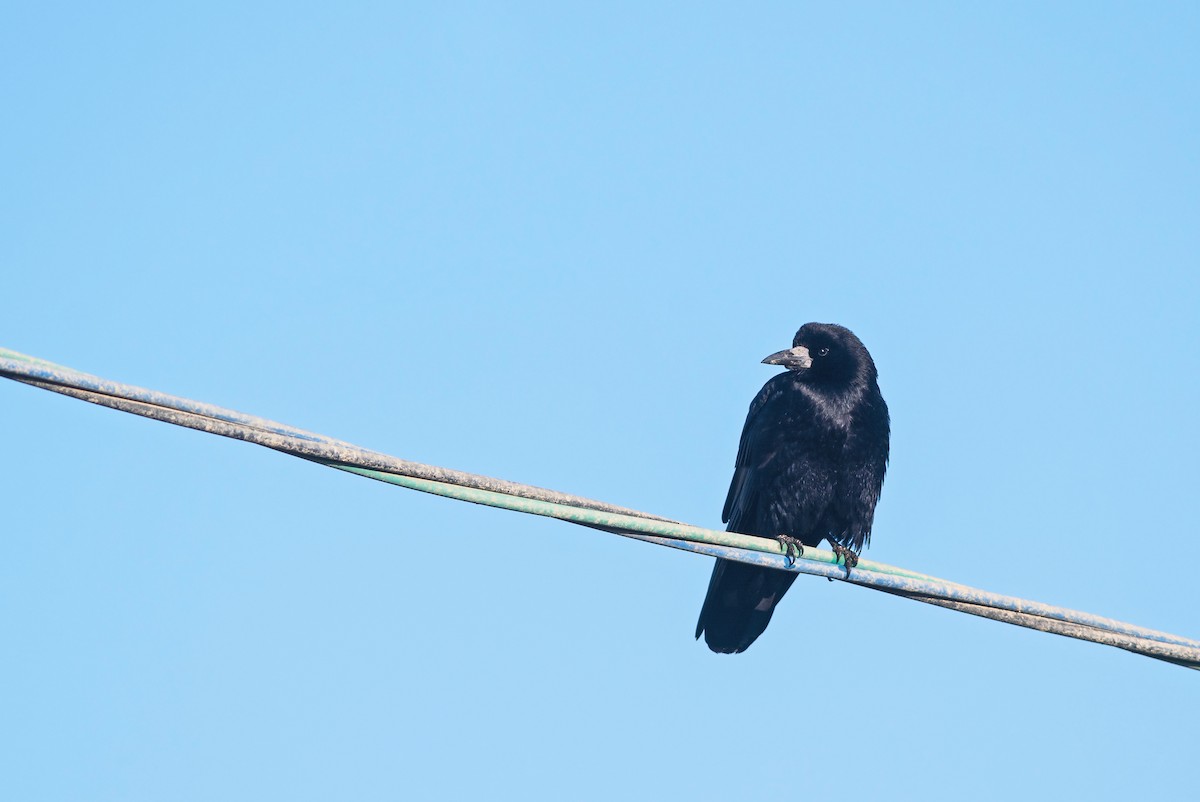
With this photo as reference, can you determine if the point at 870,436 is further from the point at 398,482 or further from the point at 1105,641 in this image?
the point at 398,482

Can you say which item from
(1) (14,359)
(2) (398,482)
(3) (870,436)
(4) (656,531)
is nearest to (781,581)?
(3) (870,436)

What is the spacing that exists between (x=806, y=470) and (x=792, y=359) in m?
0.75

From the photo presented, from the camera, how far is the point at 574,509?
3352mm

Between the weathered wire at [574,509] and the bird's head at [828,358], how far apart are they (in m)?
3.02

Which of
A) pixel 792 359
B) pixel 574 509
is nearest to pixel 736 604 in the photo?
pixel 792 359

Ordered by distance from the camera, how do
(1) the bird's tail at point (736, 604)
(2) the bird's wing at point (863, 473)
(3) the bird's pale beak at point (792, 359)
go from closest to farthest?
(2) the bird's wing at point (863, 473)
(1) the bird's tail at point (736, 604)
(3) the bird's pale beak at point (792, 359)

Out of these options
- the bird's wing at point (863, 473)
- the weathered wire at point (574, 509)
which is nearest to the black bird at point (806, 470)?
the bird's wing at point (863, 473)

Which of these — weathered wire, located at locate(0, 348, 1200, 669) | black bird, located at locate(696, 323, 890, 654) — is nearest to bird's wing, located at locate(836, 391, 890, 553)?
black bird, located at locate(696, 323, 890, 654)

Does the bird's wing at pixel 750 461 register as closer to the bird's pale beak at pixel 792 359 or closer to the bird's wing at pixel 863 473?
the bird's pale beak at pixel 792 359

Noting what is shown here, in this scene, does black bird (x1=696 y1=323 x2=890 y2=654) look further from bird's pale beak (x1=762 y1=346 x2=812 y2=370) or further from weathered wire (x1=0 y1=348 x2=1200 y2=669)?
weathered wire (x1=0 y1=348 x2=1200 y2=669)

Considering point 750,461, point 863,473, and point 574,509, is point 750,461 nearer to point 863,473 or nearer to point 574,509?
point 863,473

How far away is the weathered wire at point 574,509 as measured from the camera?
9.18ft

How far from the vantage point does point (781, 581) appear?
7.16m

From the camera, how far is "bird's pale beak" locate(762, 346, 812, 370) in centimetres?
730
